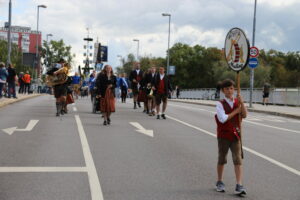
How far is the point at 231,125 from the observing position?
6.70 metres

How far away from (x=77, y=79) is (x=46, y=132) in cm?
1728

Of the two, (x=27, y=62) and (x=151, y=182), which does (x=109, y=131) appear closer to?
(x=151, y=182)

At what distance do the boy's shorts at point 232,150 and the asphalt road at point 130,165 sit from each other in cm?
39

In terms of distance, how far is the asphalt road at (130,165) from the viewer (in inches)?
261

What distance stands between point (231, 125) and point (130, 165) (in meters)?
2.36

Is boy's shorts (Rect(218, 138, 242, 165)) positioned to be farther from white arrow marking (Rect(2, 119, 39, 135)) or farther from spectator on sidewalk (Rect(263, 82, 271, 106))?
spectator on sidewalk (Rect(263, 82, 271, 106))

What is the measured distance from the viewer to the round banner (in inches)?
448

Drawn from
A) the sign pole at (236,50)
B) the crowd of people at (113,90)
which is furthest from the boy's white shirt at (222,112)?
the crowd of people at (113,90)

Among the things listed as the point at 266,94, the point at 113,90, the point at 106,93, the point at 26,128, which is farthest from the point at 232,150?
the point at 266,94

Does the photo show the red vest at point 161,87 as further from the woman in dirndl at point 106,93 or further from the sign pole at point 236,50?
the sign pole at point 236,50

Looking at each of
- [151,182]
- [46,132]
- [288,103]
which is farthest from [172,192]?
[288,103]

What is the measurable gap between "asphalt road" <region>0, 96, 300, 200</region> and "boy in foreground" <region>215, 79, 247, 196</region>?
0.25 meters

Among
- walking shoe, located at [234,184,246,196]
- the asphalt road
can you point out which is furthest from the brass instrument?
walking shoe, located at [234,184,246,196]

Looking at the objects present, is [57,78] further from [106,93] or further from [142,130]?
[142,130]
